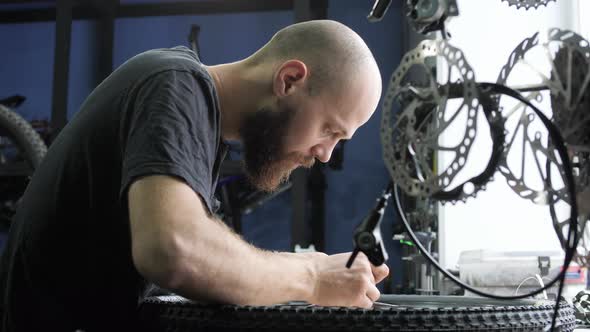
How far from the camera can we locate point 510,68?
638 millimetres

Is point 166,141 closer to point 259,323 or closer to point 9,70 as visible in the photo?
point 259,323

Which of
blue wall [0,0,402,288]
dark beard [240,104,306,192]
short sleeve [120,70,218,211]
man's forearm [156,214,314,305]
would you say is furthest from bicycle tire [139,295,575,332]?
blue wall [0,0,402,288]

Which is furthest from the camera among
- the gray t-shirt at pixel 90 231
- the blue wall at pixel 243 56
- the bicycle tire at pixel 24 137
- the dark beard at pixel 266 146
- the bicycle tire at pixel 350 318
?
the blue wall at pixel 243 56

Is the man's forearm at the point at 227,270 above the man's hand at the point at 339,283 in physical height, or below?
above

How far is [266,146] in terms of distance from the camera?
3.08 feet

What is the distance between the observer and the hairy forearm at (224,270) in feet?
2.16

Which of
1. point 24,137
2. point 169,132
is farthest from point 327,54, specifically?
point 24,137

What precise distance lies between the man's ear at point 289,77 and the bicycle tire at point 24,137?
2.09 metres

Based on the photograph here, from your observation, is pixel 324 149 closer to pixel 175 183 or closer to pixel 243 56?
pixel 175 183

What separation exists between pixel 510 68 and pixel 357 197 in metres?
2.31

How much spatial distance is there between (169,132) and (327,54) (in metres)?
0.27

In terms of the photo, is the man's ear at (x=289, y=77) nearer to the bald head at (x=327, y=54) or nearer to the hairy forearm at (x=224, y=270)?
the bald head at (x=327, y=54)

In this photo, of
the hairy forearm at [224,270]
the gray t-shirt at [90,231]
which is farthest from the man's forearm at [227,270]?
the gray t-shirt at [90,231]

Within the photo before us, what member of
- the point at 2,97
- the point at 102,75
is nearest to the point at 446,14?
the point at 102,75
